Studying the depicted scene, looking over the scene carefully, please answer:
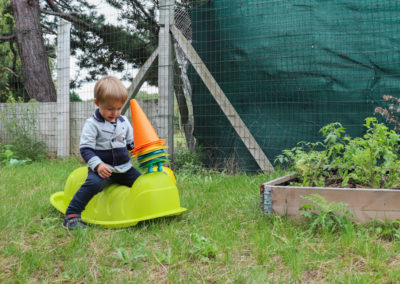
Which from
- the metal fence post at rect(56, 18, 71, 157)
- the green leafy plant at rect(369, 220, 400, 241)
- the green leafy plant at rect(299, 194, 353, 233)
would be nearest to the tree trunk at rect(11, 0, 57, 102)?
the metal fence post at rect(56, 18, 71, 157)

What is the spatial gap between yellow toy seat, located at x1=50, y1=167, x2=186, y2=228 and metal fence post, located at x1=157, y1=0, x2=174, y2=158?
177 cm

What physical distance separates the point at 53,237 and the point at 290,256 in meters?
1.32

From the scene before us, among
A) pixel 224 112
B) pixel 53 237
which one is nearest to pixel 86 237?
pixel 53 237

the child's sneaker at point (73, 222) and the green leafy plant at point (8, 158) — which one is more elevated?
the green leafy plant at point (8, 158)

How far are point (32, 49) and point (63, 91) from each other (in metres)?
1.78

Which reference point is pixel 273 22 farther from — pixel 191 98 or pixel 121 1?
pixel 121 1

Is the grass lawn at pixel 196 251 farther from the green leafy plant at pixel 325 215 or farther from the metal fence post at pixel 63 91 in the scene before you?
the metal fence post at pixel 63 91

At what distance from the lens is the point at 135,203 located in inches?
84.8

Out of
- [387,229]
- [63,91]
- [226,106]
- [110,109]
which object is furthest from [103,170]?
[63,91]

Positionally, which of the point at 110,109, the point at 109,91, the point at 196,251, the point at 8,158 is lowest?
the point at 196,251

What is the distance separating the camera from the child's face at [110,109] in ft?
7.54

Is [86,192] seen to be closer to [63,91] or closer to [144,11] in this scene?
[63,91]

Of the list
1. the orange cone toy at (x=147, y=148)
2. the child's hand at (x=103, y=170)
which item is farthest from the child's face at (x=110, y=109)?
the child's hand at (x=103, y=170)

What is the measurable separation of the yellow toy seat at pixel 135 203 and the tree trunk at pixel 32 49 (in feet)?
16.2
